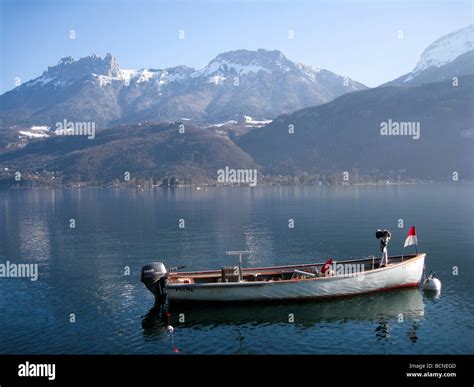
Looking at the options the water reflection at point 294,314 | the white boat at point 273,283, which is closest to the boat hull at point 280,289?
the white boat at point 273,283

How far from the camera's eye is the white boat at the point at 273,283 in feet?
150

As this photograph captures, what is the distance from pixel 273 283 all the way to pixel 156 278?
10.8 meters

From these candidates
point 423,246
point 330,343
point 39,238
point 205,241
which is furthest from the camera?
point 39,238

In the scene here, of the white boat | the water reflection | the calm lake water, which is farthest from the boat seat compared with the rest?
the calm lake water

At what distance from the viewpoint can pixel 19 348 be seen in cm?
3772

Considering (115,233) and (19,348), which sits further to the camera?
(115,233)

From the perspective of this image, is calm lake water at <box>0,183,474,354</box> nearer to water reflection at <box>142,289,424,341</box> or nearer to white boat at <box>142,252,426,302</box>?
water reflection at <box>142,289,424,341</box>

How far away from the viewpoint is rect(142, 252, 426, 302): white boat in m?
45.8

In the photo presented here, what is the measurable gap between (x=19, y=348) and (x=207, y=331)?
14.5 m

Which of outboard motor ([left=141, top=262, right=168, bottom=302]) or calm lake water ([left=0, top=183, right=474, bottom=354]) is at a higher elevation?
outboard motor ([left=141, top=262, right=168, bottom=302])

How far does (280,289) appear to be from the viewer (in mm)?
46094
